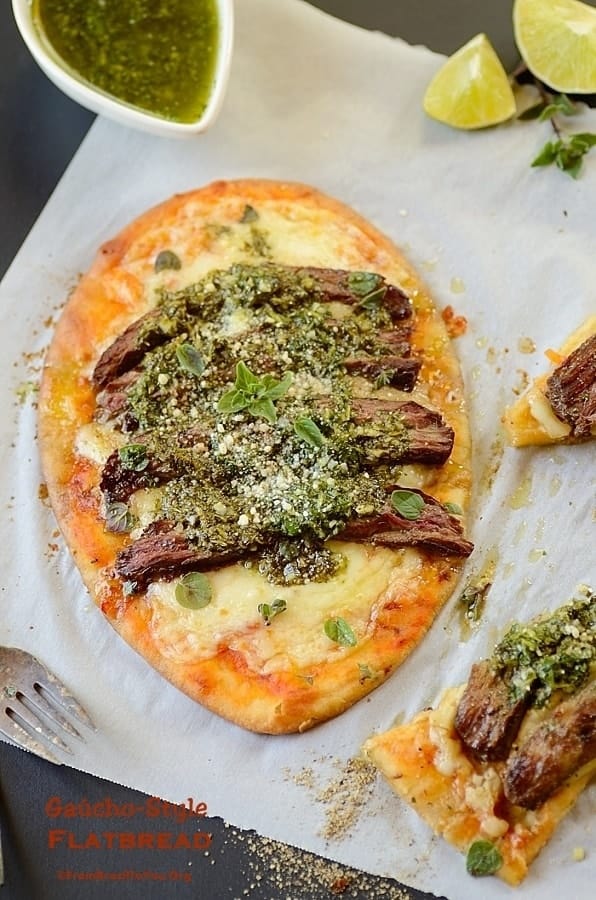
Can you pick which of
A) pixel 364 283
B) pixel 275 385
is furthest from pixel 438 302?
pixel 275 385

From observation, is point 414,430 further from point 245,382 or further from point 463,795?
point 463,795

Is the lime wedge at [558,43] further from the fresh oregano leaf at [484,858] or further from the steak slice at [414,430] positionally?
the fresh oregano leaf at [484,858]

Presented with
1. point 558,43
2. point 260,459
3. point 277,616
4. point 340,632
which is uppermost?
point 558,43

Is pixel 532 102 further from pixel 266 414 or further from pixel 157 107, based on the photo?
pixel 266 414

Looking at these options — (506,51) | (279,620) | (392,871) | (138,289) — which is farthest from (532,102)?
(392,871)

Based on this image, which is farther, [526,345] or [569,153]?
[569,153]
